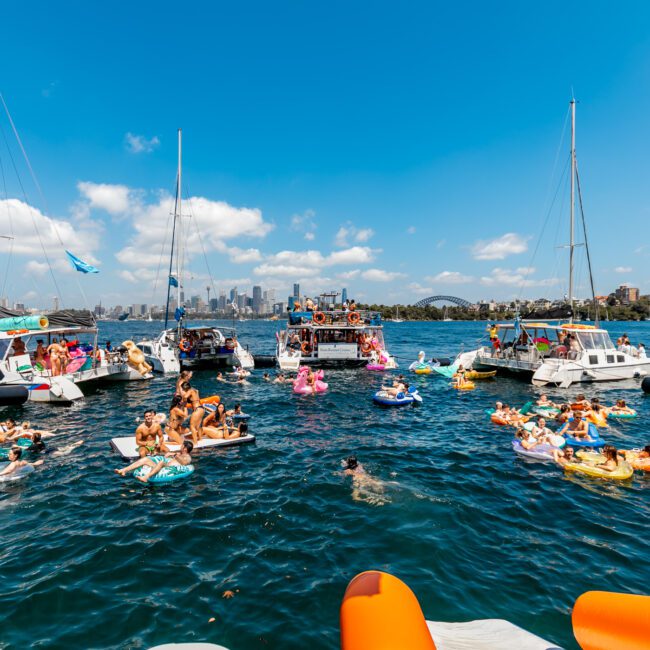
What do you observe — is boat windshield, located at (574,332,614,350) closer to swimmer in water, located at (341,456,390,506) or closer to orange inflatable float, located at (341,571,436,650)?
swimmer in water, located at (341,456,390,506)

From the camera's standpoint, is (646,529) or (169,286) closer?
(646,529)

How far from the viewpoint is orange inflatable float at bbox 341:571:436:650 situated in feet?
13.0

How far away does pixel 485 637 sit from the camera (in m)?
5.46

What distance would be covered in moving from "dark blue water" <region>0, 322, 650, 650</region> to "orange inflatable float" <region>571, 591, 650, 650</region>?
1.92m

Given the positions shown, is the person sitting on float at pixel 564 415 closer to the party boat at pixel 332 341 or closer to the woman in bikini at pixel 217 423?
the woman in bikini at pixel 217 423

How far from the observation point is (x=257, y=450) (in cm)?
1422

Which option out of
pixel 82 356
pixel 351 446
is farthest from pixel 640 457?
pixel 82 356

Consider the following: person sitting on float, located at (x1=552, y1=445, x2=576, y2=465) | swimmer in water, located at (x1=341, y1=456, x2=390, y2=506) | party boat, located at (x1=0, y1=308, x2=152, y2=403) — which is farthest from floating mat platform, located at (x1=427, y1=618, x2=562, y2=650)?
party boat, located at (x1=0, y1=308, x2=152, y2=403)

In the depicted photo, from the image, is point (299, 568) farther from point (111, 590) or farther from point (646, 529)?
point (646, 529)

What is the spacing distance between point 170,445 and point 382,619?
35.0 feet

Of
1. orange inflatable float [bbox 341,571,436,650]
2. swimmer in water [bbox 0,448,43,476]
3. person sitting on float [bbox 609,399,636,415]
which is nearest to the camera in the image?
orange inflatable float [bbox 341,571,436,650]

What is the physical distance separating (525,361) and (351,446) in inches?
719

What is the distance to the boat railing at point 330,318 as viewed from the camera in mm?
33938

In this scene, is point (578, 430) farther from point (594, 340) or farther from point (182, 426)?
point (594, 340)
